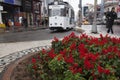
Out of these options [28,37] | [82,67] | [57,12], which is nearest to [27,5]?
[57,12]

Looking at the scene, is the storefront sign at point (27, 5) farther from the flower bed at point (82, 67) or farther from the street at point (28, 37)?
the flower bed at point (82, 67)

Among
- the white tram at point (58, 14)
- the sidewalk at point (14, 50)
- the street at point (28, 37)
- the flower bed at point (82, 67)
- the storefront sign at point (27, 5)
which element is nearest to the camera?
the flower bed at point (82, 67)

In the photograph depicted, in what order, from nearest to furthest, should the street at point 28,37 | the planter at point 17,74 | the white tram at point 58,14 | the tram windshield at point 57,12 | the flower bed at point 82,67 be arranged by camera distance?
the flower bed at point 82,67, the planter at point 17,74, the street at point 28,37, the white tram at point 58,14, the tram windshield at point 57,12

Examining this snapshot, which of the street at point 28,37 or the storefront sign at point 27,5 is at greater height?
the storefront sign at point 27,5

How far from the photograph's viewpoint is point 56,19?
29797 mm

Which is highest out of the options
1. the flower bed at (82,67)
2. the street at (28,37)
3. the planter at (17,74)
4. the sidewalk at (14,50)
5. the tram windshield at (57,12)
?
the tram windshield at (57,12)

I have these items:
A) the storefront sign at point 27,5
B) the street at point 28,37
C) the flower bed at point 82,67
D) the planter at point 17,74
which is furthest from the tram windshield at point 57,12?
the flower bed at point 82,67

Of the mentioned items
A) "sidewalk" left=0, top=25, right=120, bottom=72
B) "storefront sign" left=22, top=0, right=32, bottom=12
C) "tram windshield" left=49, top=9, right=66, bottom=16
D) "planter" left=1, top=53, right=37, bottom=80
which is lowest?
"sidewalk" left=0, top=25, right=120, bottom=72

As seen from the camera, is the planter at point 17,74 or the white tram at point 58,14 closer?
the planter at point 17,74

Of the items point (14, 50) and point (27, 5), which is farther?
point (27, 5)

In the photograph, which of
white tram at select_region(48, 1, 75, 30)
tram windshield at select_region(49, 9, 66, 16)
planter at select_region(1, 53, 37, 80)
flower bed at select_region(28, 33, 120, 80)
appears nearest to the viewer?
flower bed at select_region(28, 33, 120, 80)

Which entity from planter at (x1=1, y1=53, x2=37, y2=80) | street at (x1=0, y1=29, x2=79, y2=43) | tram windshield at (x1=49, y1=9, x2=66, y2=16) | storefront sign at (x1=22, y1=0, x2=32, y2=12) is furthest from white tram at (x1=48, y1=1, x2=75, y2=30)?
storefront sign at (x1=22, y1=0, x2=32, y2=12)

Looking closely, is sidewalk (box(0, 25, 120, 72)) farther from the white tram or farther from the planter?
the white tram

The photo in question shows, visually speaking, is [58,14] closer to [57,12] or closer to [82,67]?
[57,12]
